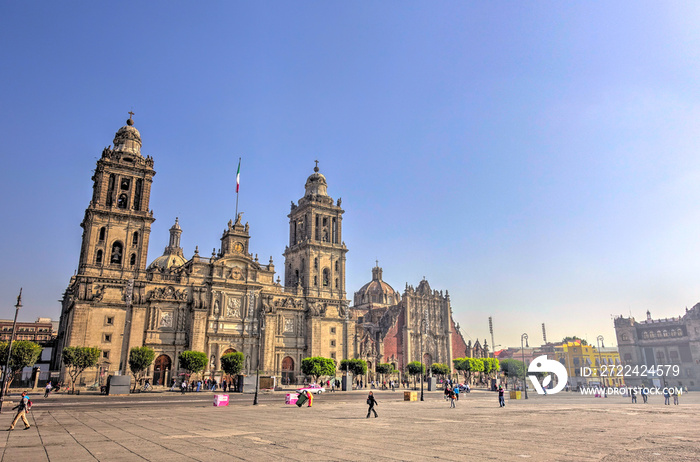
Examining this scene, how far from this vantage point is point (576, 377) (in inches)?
4373

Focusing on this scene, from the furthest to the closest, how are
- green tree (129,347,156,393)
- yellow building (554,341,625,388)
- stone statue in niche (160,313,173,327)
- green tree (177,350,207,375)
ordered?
yellow building (554,341,625,388) → stone statue in niche (160,313,173,327) → green tree (177,350,207,375) → green tree (129,347,156,393)

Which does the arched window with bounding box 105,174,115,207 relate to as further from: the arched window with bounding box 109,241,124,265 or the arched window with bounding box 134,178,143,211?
the arched window with bounding box 109,241,124,265

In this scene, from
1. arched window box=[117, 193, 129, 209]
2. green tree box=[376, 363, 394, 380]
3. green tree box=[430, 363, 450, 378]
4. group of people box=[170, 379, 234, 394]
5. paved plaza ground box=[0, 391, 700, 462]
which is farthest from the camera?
green tree box=[430, 363, 450, 378]

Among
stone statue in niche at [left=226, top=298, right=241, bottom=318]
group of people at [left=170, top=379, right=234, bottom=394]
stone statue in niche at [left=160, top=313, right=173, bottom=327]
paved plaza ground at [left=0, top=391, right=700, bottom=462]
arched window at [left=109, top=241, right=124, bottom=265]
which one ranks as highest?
arched window at [left=109, top=241, right=124, bottom=265]

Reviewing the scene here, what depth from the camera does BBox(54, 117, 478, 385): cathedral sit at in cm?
5578

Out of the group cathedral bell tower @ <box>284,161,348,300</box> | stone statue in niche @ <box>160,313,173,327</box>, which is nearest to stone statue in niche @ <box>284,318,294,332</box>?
cathedral bell tower @ <box>284,161,348,300</box>

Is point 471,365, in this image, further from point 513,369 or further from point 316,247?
point 316,247

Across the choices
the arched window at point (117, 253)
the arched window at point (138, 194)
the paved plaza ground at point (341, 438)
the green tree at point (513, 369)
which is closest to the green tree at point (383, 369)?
the green tree at point (513, 369)

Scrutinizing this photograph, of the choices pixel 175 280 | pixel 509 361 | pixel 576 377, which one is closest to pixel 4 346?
pixel 175 280

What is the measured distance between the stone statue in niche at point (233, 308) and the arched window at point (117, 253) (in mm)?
14099

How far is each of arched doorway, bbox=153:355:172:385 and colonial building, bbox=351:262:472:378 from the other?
2813 cm

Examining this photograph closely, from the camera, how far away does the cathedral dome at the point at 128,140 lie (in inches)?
2542

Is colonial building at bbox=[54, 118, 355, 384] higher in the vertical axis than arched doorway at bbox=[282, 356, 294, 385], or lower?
higher

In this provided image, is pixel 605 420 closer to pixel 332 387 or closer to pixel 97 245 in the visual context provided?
pixel 332 387
